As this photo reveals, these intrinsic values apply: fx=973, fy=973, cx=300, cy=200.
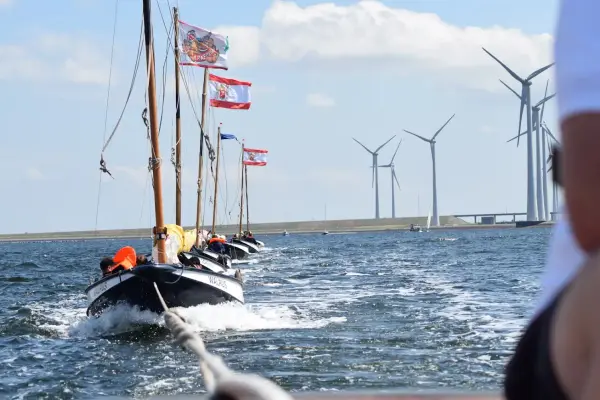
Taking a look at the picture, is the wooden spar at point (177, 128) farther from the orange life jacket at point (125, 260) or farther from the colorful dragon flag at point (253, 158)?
the colorful dragon flag at point (253, 158)

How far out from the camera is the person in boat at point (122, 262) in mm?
19516

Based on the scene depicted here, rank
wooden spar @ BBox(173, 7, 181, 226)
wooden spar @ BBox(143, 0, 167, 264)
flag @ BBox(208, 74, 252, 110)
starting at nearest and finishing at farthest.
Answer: wooden spar @ BBox(143, 0, 167, 264) < wooden spar @ BBox(173, 7, 181, 226) < flag @ BBox(208, 74, 252, 110)

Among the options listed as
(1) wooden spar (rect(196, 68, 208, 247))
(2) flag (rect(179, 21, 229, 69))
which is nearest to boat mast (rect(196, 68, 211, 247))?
(1) wooden spar (rect(196, 68, 208, 247))

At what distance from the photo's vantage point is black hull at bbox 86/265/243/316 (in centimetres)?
1856

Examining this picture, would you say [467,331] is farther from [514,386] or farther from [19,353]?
[514,386]

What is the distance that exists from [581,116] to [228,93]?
40.3 metres

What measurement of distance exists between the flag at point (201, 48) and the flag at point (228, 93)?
517 cm

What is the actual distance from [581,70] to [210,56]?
3359 centimetres

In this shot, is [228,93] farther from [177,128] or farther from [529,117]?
[529,117]

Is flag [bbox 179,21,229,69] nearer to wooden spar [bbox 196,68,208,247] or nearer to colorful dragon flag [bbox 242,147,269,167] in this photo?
wooden spar [bbox 196,68,208,247]

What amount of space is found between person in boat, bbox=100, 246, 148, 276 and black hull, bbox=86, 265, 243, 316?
543 mm

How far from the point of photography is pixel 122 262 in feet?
64.8

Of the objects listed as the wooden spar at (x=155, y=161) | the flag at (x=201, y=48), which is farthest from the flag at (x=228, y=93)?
the wooden spar at (x=155, y=161)

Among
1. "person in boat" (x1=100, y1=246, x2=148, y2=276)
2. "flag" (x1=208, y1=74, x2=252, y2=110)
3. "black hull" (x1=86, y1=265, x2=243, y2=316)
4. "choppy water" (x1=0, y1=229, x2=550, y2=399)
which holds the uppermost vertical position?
"flag" (x1=208, y1=74, x2=252, y2=110)
